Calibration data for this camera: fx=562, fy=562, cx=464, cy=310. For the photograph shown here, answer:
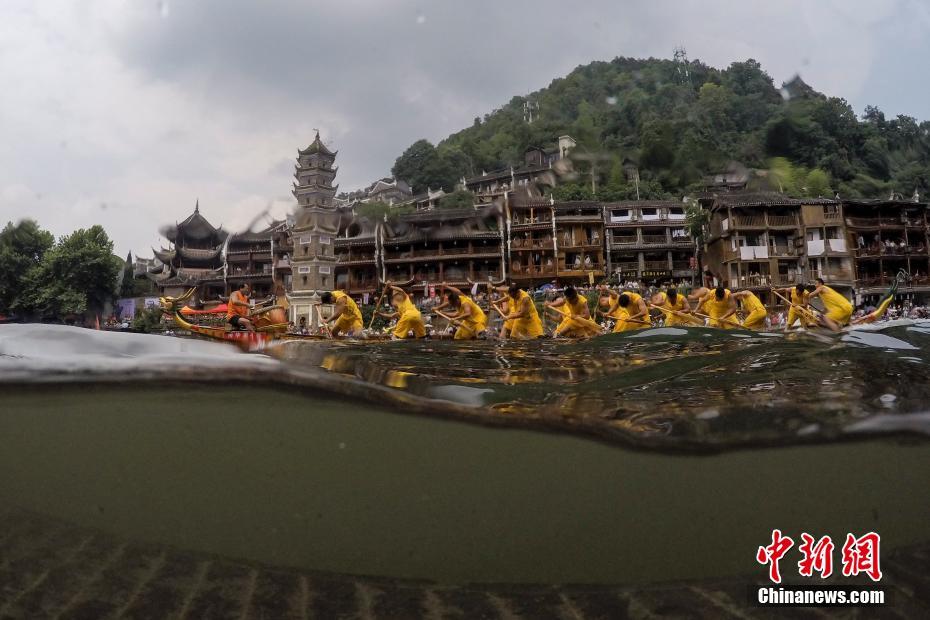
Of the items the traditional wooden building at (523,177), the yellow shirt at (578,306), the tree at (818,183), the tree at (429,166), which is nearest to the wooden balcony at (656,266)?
the tree at (818,183)

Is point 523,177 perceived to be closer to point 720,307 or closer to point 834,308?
point 720,307

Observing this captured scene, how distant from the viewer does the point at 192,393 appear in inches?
223

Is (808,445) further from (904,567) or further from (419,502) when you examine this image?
(419,502)

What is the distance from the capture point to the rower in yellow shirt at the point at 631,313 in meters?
9.84

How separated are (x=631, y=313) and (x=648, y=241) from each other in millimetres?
31083

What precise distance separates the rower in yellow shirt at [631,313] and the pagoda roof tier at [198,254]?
1281 inches

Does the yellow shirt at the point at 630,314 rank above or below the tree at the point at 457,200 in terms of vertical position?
below

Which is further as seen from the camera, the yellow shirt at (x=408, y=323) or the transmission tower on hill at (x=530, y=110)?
the transmission tower on hill at (x=530, y=110)

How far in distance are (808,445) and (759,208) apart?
3082cm

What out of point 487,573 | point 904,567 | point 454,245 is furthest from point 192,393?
point 454,245

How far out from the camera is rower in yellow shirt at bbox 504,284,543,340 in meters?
9.87

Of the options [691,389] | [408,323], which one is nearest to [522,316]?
[408,323]

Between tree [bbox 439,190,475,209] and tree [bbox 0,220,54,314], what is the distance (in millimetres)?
29787

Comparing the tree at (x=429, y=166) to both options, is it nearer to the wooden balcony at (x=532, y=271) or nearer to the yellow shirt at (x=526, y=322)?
the wooden balcony at (x=532, y=271)
